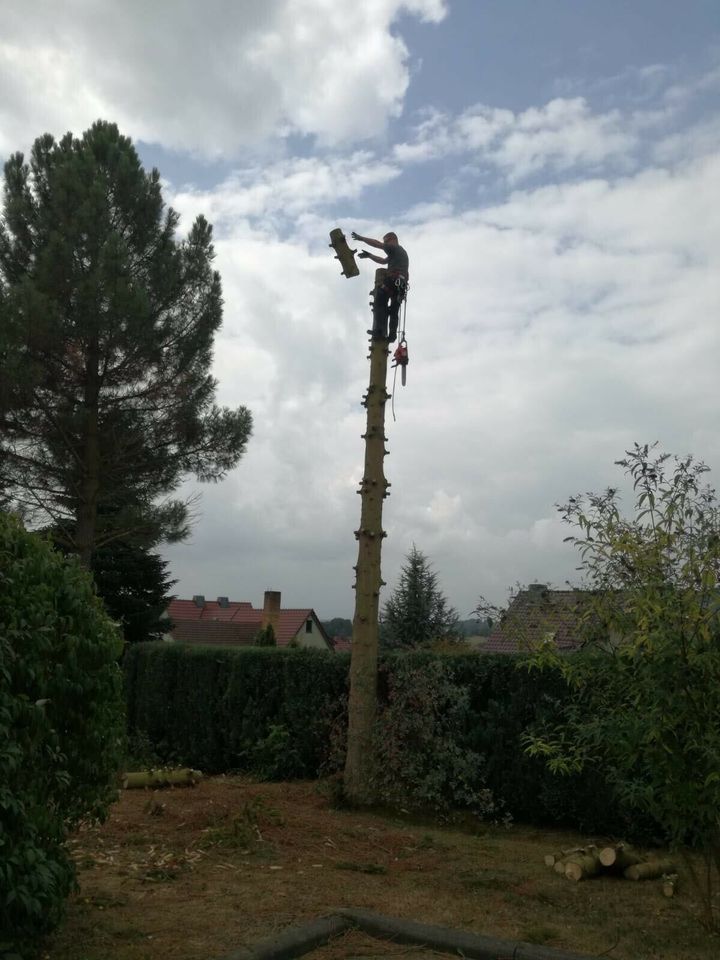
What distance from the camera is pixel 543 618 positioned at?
223 inches

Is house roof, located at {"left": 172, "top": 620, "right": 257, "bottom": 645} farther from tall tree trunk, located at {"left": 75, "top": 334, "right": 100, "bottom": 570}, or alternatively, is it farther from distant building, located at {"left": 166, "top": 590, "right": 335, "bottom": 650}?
tall tree trunk, located at {"left": 75, "top": 334, "right": 100, "bottom": 570}

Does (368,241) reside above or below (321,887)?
above

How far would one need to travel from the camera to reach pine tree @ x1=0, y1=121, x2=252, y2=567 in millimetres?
15562

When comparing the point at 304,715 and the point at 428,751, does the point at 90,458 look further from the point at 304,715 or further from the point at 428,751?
the point at 428,751

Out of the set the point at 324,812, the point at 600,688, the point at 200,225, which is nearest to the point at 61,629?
the point at 600,688

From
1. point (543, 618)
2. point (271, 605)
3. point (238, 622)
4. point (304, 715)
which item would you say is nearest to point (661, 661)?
point (543, 618)

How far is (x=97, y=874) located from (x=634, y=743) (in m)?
3.80

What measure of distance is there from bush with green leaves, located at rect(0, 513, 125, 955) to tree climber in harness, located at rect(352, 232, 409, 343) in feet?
19.5

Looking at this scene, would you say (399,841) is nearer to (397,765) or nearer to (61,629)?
(397,765)

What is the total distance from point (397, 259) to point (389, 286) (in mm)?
310

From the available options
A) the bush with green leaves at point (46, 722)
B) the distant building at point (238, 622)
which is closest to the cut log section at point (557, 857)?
the bush with green leaves at point (46, 722)

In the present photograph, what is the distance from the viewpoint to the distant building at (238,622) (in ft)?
135

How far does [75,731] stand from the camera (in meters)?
4.89

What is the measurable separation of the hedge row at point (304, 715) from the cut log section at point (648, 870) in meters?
1.23
